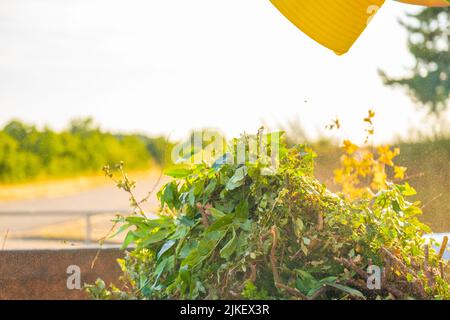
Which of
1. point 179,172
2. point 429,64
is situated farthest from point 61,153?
point 179,172

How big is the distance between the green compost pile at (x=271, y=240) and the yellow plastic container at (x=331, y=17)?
112 centimetres

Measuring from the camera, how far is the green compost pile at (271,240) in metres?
1.09

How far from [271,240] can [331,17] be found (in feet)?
4.59

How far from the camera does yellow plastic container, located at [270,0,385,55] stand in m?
2.28

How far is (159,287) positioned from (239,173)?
0.26 m

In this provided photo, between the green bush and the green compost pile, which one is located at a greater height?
the green bush

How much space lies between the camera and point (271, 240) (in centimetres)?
108

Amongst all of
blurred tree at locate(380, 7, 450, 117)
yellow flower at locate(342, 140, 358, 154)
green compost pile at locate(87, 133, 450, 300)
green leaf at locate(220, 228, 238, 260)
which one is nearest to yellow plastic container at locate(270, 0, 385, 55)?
yellow flower at locate(342, 140, 358, 154)

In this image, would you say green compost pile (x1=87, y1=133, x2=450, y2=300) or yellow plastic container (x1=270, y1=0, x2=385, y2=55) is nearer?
green compost pile (x1=87, y1=133, x2=450, y2=300)

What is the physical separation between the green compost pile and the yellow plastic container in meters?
1.12

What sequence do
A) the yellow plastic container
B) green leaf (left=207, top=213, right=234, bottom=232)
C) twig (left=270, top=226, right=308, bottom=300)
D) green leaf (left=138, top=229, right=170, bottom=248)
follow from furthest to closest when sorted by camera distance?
the yellow plastic container, green leaf (left=138, top=229, right=170, bottom=248), green leaf (left=207, top=213, right=234, bottom=232), twig (left=270, top=226, right=308, bottom=300)

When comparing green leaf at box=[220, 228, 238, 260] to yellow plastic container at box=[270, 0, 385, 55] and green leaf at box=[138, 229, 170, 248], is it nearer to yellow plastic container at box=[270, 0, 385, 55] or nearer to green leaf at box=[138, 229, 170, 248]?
green leaf at box=[138, 229, 170, 248]
